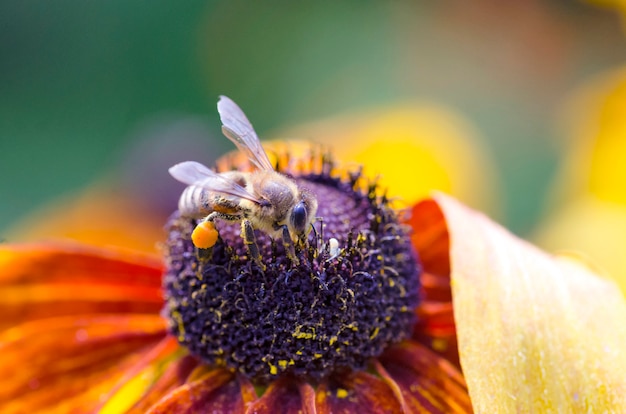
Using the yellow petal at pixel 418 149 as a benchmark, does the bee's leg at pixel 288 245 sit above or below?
below

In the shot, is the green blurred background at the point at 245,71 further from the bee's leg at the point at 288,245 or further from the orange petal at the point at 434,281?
the bee's leg at the point at 288,245

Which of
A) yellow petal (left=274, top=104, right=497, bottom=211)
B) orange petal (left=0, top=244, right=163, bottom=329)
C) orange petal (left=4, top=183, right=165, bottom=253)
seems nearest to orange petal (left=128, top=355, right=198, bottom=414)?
orange petal (left=0, top=244, right=163, bottom=329)

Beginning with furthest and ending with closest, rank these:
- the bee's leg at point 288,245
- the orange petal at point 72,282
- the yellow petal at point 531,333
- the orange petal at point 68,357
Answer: the orange petal at point 72,282 → the orange petal at point 68,357 → the bee's leg at point 288,245 → the yellow petal at point 531,333

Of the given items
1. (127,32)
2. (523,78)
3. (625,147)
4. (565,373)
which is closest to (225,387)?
(565,373)

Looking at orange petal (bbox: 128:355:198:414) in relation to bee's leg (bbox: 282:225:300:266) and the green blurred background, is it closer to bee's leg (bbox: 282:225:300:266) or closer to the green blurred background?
bee's leg (bbox: 282:225:300:266)

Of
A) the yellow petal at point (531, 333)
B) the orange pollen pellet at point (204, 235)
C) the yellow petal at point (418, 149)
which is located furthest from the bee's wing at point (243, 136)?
the yellow petal at point (418, 149)

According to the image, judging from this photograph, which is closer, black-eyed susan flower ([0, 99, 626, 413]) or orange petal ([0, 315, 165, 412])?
black-eyed susan flower ([0, 99, 626, 413])

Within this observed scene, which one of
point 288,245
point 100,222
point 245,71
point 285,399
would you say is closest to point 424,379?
point 285,399

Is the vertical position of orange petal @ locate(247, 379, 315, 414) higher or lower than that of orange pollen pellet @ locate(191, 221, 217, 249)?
lower
